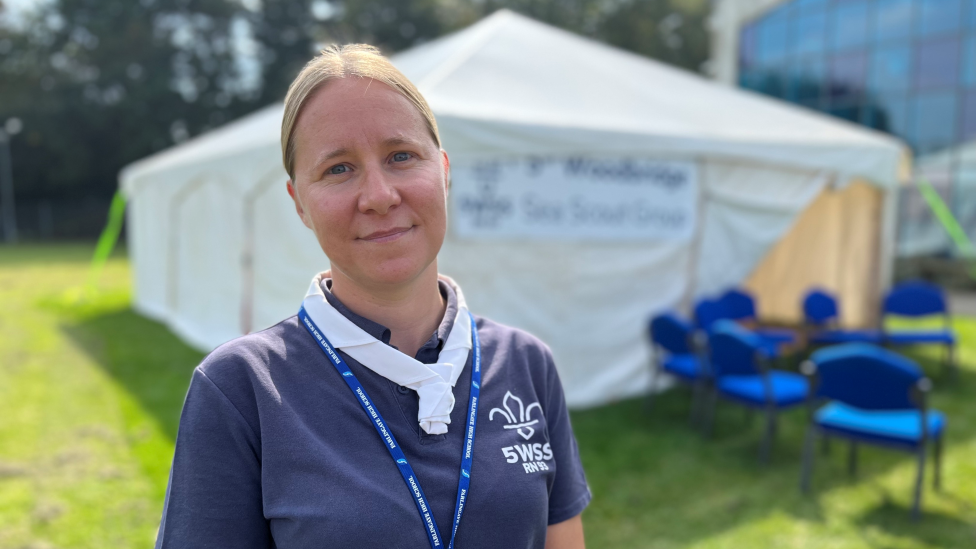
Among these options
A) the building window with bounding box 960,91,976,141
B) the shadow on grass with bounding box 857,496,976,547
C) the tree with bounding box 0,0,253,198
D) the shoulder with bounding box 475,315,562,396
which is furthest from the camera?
the tree with bounding box 0,0,253,198

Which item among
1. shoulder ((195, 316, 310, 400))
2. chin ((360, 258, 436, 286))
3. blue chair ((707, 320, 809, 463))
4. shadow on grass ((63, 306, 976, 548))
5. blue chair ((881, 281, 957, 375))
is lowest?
shadow on grass ((63, 306, 976, 548))

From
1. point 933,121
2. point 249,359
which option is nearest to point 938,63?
point 933,121

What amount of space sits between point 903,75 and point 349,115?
17.4 meters

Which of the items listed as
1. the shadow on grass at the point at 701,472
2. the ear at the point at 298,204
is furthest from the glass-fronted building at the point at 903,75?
the ear at the point at 298,204

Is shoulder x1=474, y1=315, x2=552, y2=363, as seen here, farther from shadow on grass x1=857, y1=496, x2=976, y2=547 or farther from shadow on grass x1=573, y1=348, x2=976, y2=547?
shadow on grass x1=857, y1=496, x2=976, y2=547

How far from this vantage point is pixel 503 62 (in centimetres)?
574

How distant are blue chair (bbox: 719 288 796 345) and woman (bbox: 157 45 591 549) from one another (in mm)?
5117

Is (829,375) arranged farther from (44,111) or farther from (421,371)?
(44,111)

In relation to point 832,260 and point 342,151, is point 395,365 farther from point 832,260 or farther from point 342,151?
point 832,260

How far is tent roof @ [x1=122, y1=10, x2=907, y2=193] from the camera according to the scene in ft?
16.3

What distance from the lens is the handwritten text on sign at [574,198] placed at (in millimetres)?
4738

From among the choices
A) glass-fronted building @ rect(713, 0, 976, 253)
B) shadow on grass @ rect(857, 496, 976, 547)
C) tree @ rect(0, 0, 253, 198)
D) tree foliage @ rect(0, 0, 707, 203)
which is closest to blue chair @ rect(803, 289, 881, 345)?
shadow on grass @ rect(857, 496, 976, 547)

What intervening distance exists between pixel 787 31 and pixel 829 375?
55.6 feet

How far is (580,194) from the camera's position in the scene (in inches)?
196
